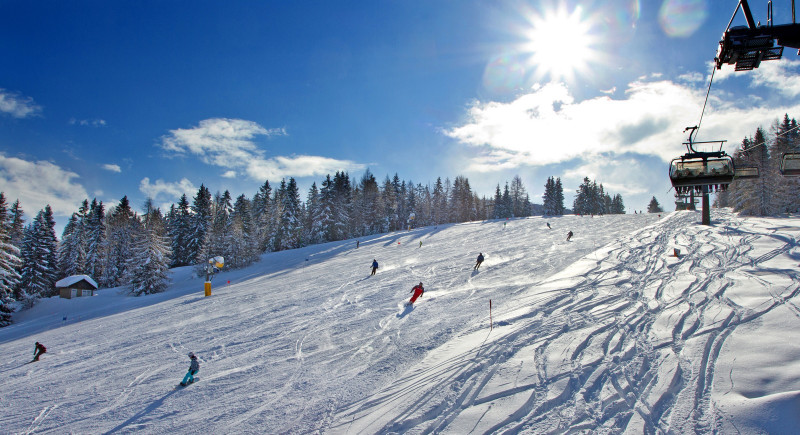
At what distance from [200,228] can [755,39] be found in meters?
61.1

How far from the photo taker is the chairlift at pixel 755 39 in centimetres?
613

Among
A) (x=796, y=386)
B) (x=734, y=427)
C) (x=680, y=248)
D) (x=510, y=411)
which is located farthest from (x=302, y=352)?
(x=680, y=248)

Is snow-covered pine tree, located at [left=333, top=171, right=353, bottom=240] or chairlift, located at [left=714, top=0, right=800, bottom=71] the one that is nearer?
chairlift, located at [left=714, top=0, right=800, bottom=71]

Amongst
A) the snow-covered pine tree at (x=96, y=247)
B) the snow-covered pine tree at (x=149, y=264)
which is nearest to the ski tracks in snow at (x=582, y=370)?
the snow-covered pine tree at (x=149, y=264)

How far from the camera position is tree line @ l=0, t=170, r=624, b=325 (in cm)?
3672

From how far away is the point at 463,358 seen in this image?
31.8 feet

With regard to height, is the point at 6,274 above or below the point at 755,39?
below

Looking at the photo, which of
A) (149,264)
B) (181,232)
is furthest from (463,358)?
(181,232)

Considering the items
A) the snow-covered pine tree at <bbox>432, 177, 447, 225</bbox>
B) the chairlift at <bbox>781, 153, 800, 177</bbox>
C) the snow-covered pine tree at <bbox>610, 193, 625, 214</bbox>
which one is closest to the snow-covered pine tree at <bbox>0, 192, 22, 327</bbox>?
the chairlift at <bbox>781, 153, 800, 177</bbox>

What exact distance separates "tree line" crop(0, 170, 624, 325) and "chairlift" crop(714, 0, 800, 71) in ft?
146

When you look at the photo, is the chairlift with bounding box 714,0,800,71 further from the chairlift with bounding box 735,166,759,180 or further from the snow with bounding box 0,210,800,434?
the chairlift with bounding box 735,166,759,180

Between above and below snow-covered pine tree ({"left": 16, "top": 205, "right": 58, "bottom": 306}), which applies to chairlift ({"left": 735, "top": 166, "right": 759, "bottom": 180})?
above

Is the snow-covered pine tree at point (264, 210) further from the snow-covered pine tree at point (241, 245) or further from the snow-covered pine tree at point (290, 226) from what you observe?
the snow-covered pine tree at point (241, 245)

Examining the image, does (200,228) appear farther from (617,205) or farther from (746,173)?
(617,205)
